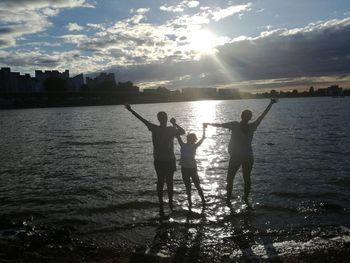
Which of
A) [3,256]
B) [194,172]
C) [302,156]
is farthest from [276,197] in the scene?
[302,156]

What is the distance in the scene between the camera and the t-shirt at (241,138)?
37.9ft

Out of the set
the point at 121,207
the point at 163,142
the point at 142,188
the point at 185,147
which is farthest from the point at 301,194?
the point at 163,142

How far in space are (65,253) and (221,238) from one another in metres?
3.83

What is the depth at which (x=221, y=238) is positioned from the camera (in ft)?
33.7

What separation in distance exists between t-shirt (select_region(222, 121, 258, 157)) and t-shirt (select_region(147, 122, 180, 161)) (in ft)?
5.66

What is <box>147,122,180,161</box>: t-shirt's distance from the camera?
11.0m

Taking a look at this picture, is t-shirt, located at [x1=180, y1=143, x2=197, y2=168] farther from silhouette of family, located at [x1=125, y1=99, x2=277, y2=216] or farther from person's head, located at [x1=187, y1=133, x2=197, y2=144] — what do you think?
person's head, located at [x1=187, y1=133, x2=197, y2=144]

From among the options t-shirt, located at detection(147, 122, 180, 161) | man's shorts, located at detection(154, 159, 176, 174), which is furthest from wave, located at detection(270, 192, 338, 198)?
t-shirt, located at detection(147, 122, 180, 161)

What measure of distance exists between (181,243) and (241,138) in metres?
3.53

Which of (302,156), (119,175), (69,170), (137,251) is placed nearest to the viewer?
(137,251)

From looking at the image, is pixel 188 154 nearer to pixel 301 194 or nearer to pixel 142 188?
pixel 142 188

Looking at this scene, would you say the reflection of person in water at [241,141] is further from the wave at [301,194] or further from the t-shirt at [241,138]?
the wave at [301,194]

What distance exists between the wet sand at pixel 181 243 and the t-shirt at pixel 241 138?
201 centimetres

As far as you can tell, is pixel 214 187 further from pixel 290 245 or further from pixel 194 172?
pixel 290 245
